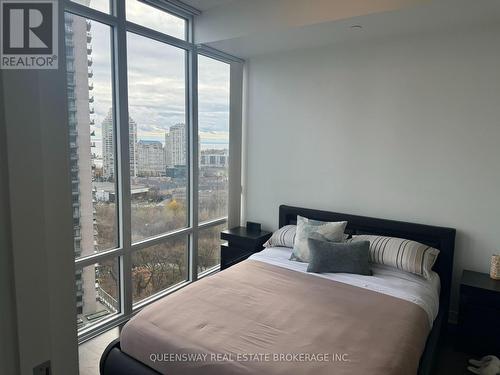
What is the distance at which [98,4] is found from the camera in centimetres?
268

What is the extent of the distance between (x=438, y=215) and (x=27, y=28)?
3304mm

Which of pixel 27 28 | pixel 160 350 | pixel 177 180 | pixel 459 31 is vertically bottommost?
pixel 160 350

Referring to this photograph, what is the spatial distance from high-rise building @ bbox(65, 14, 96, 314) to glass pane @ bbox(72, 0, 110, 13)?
0.39 ft

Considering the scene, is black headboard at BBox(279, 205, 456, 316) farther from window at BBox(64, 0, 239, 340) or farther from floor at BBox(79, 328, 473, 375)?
window at BBox(64, 0, 239, 340)

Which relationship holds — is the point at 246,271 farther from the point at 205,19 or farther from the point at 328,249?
the point at 205,19

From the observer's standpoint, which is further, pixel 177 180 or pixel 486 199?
pixel 177 180

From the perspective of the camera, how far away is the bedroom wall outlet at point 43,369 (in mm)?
680

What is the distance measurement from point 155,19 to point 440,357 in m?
3.76

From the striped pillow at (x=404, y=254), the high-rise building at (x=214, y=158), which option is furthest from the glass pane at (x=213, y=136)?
the striped pillow at (x=404, y=254)

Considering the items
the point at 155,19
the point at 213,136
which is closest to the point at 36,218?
the point at 155,19

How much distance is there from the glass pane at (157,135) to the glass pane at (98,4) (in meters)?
0.28

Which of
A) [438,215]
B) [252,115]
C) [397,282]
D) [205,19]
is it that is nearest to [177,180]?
[252,115]

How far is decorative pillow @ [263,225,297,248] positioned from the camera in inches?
135

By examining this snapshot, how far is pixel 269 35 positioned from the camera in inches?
126
